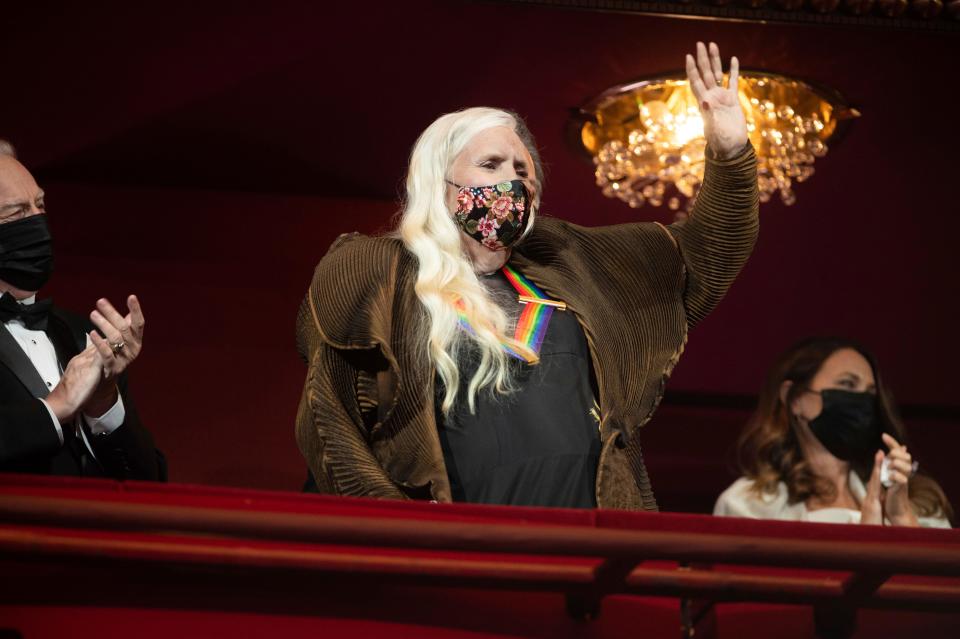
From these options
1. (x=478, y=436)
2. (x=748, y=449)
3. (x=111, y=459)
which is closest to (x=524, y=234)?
(x=478, y=436)

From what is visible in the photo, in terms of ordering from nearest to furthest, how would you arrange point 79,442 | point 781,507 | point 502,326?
1. point 502,326
2. point 79,442
3. point 781,507

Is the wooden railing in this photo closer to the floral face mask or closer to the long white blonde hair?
the long white blonde hair

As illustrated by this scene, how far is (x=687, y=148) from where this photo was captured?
4867 mm

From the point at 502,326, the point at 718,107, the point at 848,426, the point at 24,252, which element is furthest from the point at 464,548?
the point at 848,426

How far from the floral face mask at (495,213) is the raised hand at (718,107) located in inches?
13.7

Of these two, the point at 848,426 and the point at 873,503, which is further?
the point at 848,426

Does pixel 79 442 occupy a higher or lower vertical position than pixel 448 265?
lower

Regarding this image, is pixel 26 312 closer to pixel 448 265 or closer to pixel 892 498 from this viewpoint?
pixel 448 265

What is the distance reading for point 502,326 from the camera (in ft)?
8.24

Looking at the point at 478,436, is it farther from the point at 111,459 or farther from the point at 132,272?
the point at 132,272

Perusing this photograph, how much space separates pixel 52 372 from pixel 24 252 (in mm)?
252

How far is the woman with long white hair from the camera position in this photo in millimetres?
2406

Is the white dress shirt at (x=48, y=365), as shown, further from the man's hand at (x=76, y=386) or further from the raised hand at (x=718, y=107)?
the raised hand at (x=718, y=107)

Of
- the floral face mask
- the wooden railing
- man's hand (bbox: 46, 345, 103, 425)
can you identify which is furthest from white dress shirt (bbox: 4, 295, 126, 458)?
the wooden railing
